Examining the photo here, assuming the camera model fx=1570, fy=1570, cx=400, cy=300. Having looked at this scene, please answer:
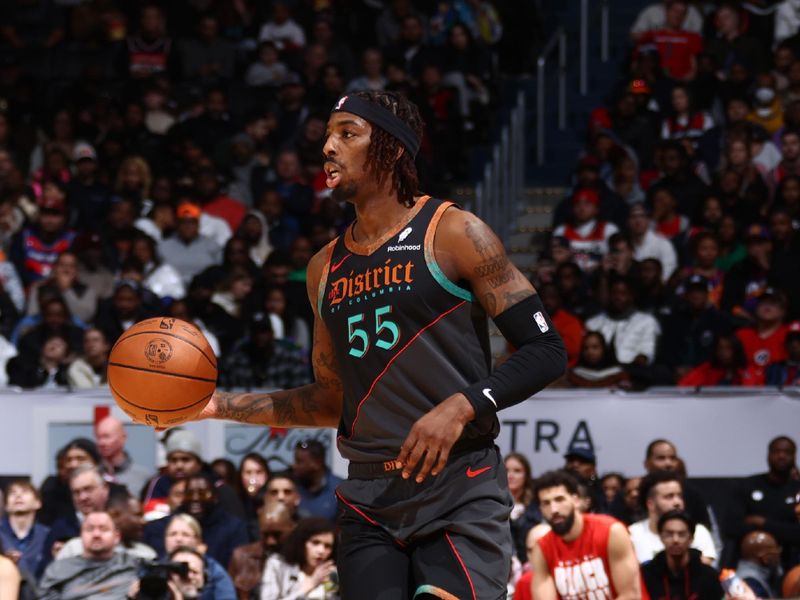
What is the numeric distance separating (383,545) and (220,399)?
2.68 feet

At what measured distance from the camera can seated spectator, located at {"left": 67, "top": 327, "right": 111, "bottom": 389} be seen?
11977 mm

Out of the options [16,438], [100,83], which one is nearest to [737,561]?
[16,438]

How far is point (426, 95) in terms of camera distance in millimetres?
15812

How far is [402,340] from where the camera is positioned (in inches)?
171

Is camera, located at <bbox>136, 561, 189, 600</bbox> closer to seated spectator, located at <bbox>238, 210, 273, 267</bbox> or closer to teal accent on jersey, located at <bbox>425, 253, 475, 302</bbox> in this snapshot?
teal accent on jersey, located at <bbox>425, 253, 475, 302</bbox>

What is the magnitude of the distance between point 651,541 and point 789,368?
2954mm

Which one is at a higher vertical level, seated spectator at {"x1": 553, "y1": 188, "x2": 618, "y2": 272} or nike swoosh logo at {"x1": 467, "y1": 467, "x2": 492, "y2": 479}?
seated spectator at {"x1": 553, "y1": 188, "x2": 618, "y2": 272}

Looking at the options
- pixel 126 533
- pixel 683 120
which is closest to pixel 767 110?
pixel 683 120

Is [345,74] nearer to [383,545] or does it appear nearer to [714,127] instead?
[714,127]

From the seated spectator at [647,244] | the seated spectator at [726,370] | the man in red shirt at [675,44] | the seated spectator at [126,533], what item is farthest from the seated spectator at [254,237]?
the seated spectator at [126,533]

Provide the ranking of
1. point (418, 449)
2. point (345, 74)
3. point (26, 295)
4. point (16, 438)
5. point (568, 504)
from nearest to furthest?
point (418, 449), point (568, 504), point (16, 438), point (26, 295), point (345, 74)

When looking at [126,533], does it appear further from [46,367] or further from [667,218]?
[667,218]

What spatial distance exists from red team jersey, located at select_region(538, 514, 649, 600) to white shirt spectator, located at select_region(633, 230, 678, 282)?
5655mm

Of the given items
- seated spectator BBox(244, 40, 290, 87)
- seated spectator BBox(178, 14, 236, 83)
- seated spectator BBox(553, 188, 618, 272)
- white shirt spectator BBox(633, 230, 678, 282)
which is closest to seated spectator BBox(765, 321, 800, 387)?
white shirt spectator BBox(633, 230, 678, 282)
